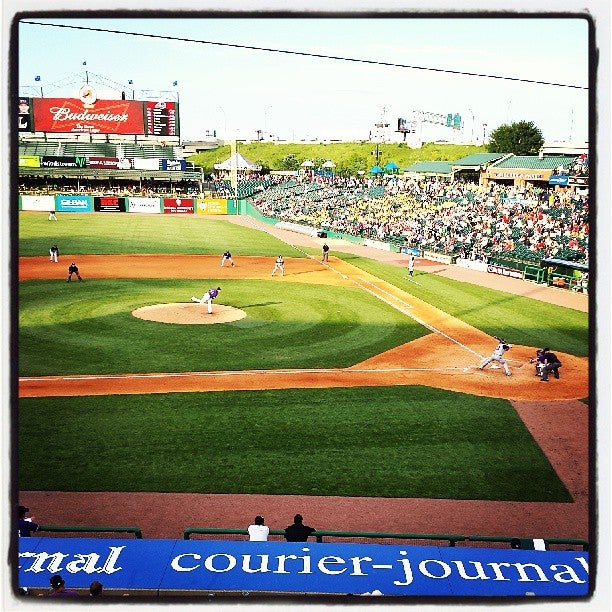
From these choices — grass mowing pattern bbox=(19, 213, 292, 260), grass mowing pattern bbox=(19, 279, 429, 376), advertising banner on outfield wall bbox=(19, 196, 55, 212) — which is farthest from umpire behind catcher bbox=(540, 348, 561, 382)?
advertising banner on outfield wall bbox=(19, 196, 55, 212)

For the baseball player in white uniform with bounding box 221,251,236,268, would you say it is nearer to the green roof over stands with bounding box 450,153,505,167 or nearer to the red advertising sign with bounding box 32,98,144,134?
the green roof over stands with bounding box 450,153,505,167

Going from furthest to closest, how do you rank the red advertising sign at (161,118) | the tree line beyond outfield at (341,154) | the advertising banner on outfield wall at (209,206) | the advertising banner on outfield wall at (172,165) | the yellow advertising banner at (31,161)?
the tree line beyond outfield at (341,154) → the advertising banner on outfield wall at (172,165) → the red advertising sign at (161,118) → the yellow advertising banner at (31,161) → the advertising banner on outfield wall at (209,206)

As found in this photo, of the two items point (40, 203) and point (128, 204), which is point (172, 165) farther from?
point (40, 203)

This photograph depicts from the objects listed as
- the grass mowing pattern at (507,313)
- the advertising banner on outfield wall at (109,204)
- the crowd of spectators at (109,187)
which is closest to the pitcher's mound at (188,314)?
the grass mowing pattern at (507,313)

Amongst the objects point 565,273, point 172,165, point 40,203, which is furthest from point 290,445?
point 172,165

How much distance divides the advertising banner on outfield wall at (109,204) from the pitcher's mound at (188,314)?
1886 inches

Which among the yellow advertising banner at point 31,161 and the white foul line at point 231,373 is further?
the yellow advertising banner at point 31,161

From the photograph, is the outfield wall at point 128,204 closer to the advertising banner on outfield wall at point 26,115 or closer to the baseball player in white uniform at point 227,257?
the advertising banner on outfield wall at point 26,115

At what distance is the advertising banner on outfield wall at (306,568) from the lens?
5598 millimetres

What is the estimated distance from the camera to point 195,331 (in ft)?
72.7

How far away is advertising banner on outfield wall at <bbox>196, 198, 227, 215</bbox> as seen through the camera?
73.6 m

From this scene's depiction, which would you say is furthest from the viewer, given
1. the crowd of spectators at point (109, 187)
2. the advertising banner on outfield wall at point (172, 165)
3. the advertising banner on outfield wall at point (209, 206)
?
the advertising banner on outfield wall at point (172, 165)

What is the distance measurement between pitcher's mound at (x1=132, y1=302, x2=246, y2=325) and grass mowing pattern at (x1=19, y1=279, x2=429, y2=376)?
479mm

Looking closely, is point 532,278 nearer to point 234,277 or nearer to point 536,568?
point 234,277
